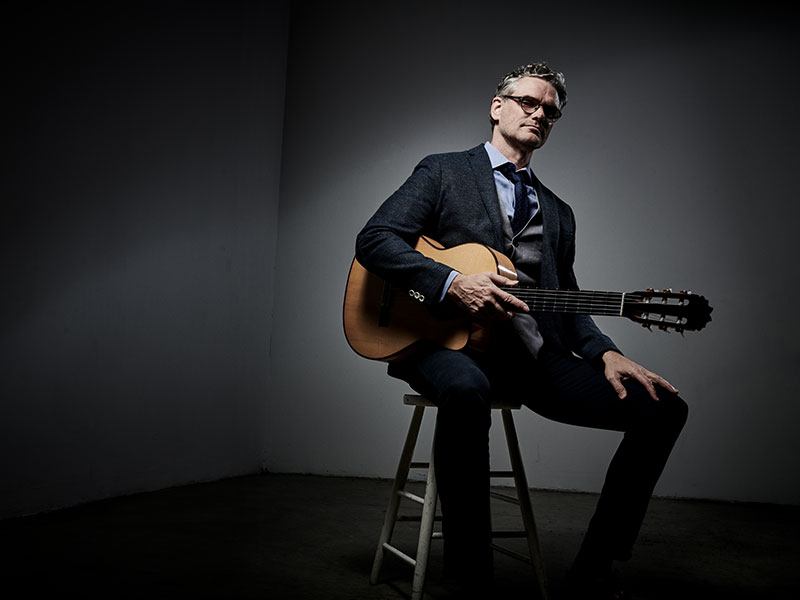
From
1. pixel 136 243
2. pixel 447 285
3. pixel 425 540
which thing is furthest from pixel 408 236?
pixel 136 243

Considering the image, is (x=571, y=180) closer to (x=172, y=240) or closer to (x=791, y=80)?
(x=791, y=80)

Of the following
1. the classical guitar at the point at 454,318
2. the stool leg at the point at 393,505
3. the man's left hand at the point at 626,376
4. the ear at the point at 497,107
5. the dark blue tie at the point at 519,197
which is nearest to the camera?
the classical guitar at the point at 454,318

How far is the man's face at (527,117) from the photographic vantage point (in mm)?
2358

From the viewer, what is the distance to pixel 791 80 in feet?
12.4

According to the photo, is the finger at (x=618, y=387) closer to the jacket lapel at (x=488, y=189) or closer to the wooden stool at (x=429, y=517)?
the wooden stool at (x=429, y=517)

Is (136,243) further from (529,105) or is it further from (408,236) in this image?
(529,105)

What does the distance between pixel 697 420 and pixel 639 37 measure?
207cm

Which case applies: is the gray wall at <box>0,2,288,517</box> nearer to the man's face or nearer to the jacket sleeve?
the jacket sleeve

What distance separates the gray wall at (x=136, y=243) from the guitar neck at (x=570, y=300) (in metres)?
1.87

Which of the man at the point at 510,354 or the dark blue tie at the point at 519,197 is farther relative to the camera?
the dark blue tie at the point at 519,197

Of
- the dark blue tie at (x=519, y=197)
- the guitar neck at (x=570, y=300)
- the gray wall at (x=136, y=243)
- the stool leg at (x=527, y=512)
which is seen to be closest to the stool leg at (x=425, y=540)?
the stool leg at (x=527, y=512)

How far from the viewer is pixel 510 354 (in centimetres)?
221

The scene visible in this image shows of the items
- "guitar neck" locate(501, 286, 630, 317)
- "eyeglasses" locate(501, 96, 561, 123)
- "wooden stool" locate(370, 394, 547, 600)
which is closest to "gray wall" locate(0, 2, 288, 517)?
"wooden stool" locate(370, 394, 547, 600)

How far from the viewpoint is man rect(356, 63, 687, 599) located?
186 cm
